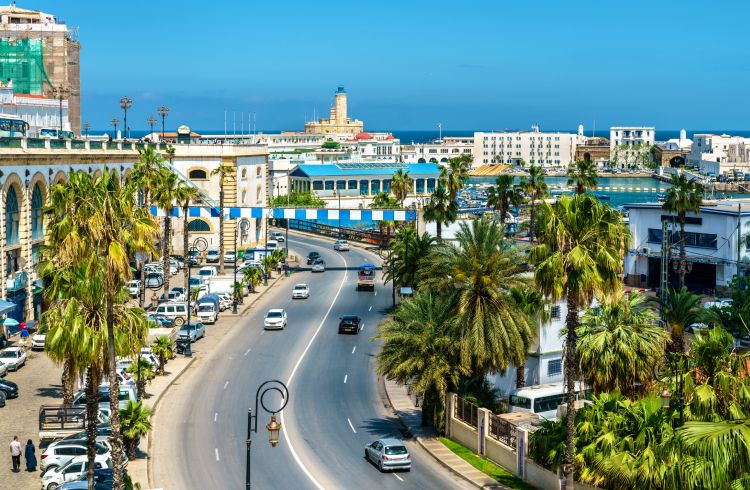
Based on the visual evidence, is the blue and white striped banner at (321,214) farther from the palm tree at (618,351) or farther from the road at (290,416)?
the palm tree at (618,351)

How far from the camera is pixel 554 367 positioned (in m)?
51.4

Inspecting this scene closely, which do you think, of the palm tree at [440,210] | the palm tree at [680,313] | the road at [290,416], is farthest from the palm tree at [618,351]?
the palm tree at [440,210]

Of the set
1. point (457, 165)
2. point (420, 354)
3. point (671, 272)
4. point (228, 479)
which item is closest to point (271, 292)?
point (457, 165)

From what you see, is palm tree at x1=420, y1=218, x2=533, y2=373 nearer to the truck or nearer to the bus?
the truck

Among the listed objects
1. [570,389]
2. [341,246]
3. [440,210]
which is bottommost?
[570,389]

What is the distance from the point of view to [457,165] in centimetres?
10262

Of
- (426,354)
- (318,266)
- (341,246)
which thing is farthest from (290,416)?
(341,246)

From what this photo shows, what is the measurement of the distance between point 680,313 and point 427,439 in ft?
39.8

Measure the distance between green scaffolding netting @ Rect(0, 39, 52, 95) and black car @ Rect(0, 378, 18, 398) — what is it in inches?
2891

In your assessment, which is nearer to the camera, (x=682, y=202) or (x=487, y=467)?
(x=487, y=467)

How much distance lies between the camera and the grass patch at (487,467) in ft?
131

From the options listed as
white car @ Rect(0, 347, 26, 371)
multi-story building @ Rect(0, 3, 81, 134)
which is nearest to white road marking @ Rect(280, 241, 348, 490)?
white car @ Rect(0, 347, 26, 371)

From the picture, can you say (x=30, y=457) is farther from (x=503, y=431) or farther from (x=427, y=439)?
(x=503, y=431)

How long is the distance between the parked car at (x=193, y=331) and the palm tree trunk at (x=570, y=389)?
106 ft
